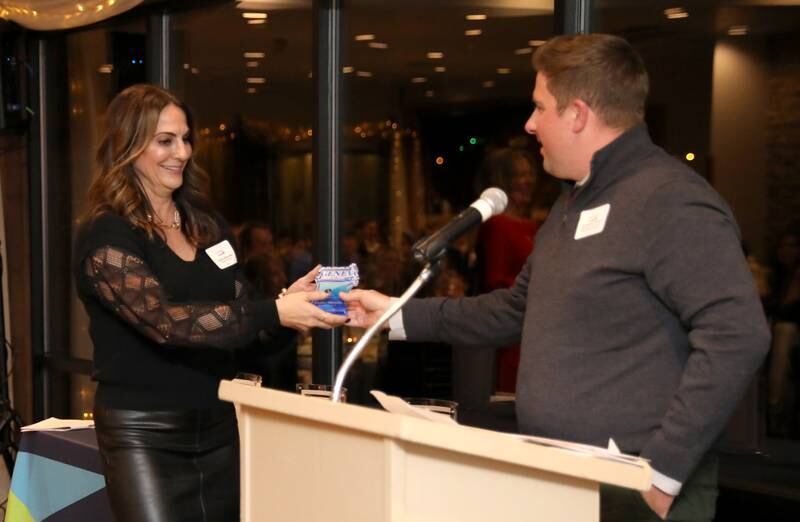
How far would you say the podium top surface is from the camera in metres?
1.55

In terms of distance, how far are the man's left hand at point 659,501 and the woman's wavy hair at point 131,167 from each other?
1467 mm

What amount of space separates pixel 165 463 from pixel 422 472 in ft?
4.14

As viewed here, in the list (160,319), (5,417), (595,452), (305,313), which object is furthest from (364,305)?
(5,417)

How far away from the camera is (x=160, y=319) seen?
266 cm

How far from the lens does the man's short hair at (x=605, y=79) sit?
213 cm

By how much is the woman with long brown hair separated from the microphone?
0.78 m

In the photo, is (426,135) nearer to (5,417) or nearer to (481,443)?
(481,443)

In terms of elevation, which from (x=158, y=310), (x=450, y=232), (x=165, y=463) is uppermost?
(x=450, y=232)

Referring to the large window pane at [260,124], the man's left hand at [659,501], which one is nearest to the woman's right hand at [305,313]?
the man's left hand at [659,501]

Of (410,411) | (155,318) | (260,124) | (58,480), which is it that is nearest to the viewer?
(410,411)

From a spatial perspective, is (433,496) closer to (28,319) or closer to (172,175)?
(172,175)

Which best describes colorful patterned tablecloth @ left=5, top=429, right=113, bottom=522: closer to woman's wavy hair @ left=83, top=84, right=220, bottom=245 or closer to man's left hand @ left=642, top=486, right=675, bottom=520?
woman's wavy hair @ left=83, top=84, right=220, bottom=245

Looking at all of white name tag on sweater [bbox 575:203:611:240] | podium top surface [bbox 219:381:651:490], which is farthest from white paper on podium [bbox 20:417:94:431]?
white name tag on sweater [bbox 575:203:611:240]

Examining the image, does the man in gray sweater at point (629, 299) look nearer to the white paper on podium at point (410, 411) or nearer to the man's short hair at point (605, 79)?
the man's short hair at point (605, 79)
